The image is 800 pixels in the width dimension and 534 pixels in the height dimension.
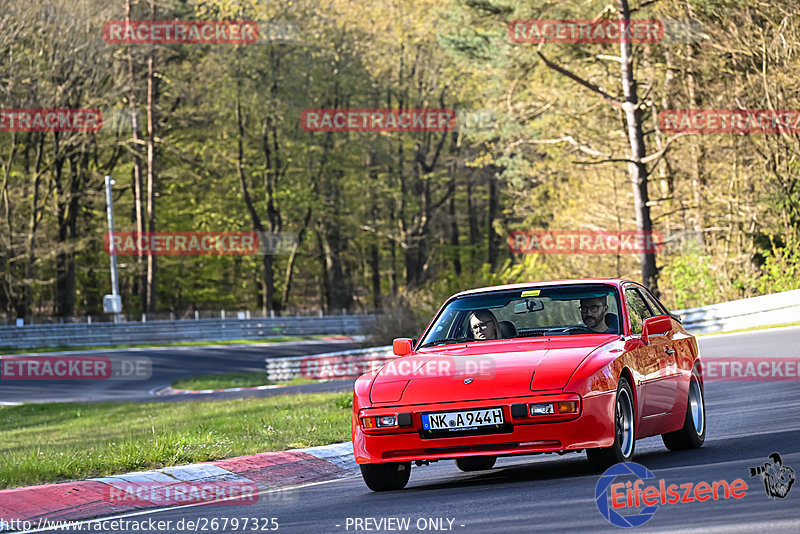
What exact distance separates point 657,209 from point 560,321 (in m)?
31.6

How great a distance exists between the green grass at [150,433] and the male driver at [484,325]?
2.95 metres

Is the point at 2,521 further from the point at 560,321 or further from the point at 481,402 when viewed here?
the point at 560,321

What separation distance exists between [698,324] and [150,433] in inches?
699

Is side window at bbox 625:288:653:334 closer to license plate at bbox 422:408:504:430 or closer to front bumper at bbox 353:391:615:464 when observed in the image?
front bumper at bbox 353:391:615:464

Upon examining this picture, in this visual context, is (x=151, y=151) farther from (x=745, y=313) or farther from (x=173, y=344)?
(x=745, y=313)

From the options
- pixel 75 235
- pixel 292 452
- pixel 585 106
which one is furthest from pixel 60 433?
pixel 75 235

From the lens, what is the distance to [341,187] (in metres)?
68.6

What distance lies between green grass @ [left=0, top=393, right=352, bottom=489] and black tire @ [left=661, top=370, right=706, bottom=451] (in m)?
3.92
